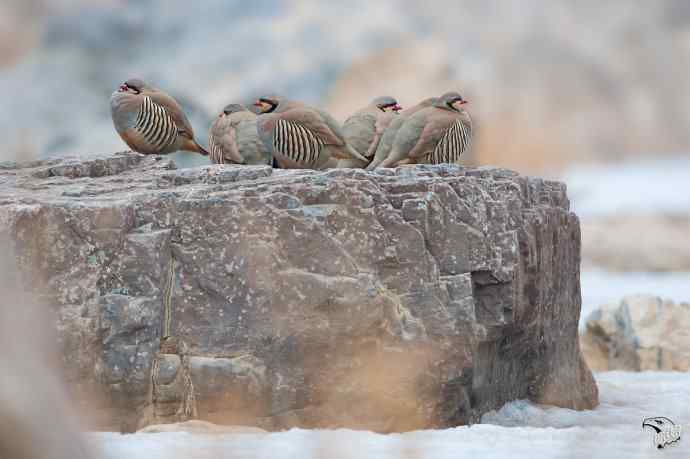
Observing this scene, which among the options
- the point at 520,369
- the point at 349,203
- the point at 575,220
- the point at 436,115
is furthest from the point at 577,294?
the point at 349,203

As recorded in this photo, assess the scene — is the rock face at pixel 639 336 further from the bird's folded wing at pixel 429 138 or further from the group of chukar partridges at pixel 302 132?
the bird's folded wing at pixel 429 138

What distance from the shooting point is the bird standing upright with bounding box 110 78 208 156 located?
5.94 m

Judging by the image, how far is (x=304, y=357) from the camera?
A: 4695 mm

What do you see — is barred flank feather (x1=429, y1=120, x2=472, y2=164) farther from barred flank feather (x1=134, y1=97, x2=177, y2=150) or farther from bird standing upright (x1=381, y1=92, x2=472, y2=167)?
barred flank feather (x1=134, y1=97, x2=177, y2=150)

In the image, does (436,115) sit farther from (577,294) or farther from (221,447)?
(221,447)

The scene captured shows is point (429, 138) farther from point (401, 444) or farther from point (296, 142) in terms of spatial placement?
point (401, 444)

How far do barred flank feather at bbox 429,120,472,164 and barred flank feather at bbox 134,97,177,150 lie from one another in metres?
1.52

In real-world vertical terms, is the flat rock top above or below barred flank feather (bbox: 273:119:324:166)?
below

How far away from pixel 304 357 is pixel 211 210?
76cm

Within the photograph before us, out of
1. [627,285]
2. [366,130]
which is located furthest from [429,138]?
[627,285]

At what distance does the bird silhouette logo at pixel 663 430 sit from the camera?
13.3 ft

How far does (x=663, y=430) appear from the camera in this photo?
4449mm

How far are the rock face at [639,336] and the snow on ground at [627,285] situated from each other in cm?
206

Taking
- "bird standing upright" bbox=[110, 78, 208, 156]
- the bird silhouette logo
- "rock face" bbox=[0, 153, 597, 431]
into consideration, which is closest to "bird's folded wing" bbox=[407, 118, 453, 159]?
"rock face" bbox=[0, 153, 597, 431]
